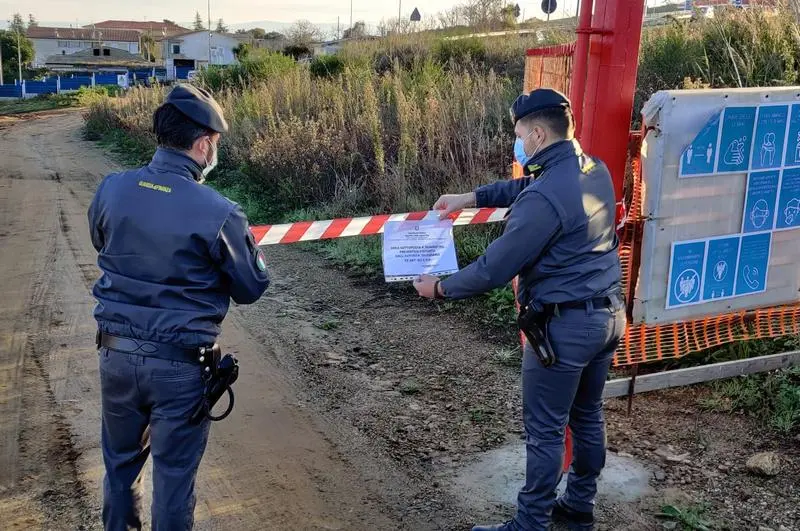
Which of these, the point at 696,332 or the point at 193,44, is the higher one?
the point at 193,44

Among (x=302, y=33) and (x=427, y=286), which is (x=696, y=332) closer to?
(x=427, y=286)

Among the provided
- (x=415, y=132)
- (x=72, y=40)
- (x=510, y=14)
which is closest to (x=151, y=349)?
(x=415, y=132)

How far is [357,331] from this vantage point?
21.7ft

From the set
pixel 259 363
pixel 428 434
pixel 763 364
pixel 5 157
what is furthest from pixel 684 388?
pixel 5 157

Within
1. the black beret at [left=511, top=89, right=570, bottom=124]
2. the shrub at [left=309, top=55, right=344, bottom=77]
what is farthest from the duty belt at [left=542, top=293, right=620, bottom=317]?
the shrub at [left=309, top=55, right=344, bottom=77]

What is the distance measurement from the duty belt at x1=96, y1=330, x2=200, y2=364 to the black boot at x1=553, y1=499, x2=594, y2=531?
2127 mm

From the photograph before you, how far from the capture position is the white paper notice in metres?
4.14

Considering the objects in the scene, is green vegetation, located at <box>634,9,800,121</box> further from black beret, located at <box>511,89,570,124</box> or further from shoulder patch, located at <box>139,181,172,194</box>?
shoulder patch, located at <box>139,181,172,194</box>

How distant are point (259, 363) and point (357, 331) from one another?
3.50 ft

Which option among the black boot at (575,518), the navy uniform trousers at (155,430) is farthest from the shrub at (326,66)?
the navy uniform trousers at (155,430)

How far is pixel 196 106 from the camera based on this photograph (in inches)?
114

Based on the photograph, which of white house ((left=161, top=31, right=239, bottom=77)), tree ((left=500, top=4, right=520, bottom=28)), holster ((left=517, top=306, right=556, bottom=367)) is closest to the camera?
holster ((left=517, top=306, right=556, bottom=367))

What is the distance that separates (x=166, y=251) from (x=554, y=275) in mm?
1709

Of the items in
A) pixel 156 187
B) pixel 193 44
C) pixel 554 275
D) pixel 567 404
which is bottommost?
pixel 567 404
